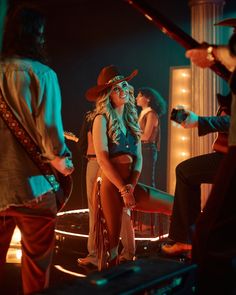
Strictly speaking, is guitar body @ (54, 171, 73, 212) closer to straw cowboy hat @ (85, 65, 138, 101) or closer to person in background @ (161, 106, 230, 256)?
person in background @ (161, 106, 230, 256)

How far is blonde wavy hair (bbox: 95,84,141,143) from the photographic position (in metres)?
4.32

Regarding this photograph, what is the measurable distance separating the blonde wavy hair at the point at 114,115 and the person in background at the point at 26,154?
1238 millimetres

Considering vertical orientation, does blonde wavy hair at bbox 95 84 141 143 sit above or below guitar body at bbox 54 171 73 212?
above

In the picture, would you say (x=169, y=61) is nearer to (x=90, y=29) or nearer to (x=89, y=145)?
(x=90, y=29)

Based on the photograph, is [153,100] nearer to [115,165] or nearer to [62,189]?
[115,165]

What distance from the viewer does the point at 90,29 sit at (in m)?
11.1

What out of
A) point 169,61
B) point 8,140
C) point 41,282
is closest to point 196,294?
point 41,282

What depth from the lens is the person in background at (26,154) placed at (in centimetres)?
303

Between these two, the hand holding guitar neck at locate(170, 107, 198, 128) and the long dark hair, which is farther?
the hand holding guitar neck at locate(170, 107, 198, 128)

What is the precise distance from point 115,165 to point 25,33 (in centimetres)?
152

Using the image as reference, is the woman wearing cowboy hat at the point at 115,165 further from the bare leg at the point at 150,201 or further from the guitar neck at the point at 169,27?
the guitar neck at the point at 169,27

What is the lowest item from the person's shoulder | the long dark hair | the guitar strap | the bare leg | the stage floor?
the stage floor

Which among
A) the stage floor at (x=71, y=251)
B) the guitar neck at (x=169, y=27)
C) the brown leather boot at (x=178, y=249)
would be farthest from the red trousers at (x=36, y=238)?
the guitar neck at (x=169, y=27)

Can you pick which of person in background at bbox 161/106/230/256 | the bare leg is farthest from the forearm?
the bare leg
